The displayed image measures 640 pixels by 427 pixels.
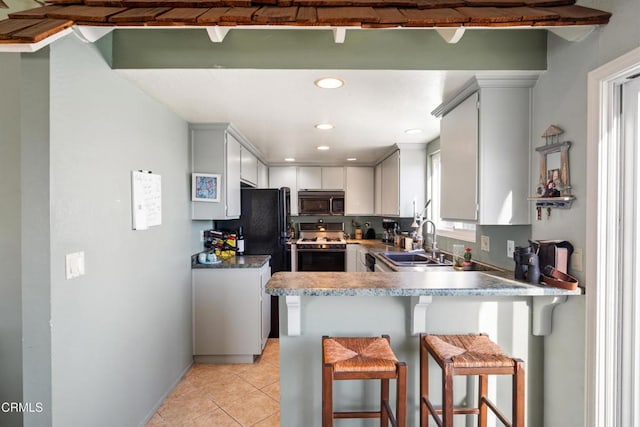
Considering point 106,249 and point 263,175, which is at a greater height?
point 263,175

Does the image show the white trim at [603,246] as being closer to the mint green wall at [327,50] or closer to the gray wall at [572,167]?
the gray wall at [572,167]

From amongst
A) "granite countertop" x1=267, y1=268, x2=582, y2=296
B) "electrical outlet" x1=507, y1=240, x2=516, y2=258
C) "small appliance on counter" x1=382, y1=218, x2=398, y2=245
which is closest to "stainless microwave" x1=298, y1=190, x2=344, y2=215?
"small appliance on counter" x1=382, y1=218, x2=398, y2=245

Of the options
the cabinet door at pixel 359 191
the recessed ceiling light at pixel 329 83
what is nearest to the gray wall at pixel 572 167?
the recessed ceiling light at pixel 329 83

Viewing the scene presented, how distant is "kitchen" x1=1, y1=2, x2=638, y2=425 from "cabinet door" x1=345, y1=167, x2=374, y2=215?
3.06 meters

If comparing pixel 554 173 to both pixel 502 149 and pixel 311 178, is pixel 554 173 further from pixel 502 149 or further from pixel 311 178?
pixel 311 178

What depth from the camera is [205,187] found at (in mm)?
2717

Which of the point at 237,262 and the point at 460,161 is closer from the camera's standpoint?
the point at 460,161

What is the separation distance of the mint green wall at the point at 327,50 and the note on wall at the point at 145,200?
0.63 meters

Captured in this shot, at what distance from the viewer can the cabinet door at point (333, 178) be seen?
4.83 meters

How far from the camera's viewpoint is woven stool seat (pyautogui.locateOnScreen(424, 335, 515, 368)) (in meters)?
1.30

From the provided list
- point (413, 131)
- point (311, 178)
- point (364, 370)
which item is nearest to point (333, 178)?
point (311, 178)

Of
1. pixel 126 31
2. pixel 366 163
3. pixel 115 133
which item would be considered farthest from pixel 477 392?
pixel 366 163

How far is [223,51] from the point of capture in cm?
163

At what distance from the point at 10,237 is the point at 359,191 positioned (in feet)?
12.8
